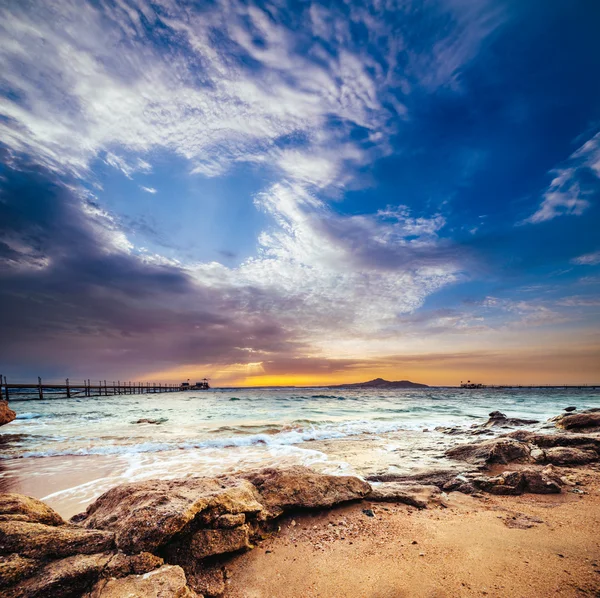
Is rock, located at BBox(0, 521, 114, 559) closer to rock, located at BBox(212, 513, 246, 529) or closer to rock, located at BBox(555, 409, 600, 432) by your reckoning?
rock, located at BBox(212, 513, 246, 529)

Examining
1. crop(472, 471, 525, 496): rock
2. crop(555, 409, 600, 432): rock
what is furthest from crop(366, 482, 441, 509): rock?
crop(555, 409, 600, 432): rock

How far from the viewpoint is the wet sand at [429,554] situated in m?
3.24

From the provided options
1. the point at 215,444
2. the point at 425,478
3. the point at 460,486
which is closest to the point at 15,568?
the point at 425,478

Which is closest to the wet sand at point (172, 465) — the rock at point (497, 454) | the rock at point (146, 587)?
the rock at point (497, 454)

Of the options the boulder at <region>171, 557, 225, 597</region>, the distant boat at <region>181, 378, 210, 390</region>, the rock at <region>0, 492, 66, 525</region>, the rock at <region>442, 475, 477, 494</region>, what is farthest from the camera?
the distant boat at <region>181, 378, 210, 390</region>

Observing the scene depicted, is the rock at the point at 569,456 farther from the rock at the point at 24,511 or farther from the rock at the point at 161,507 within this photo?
the rock at the point at 24,511

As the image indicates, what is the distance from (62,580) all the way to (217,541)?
1495 millimetres

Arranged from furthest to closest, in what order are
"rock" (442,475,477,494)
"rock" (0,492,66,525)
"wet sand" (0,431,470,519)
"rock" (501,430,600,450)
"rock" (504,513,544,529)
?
"rock" (501,430,600,450), "wet sand" (0,431,470,519), "rock" (442,475,477,494), "rock" (504,513,544,529), "rock" (0,492,66,525)

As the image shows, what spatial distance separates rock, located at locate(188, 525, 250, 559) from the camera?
140 inches

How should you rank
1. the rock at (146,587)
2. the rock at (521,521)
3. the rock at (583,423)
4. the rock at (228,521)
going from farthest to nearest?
1. the rock at (583,423)
2. the rock at (521,521)
3. the rock at (228,521)
4. the rock at (146,587)

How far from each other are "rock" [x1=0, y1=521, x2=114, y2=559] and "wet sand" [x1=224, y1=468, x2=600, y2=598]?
147cm

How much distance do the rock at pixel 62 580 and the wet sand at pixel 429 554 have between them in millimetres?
1372

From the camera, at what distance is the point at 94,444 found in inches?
517

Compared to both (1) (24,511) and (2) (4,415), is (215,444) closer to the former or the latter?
(1) (24,511)
